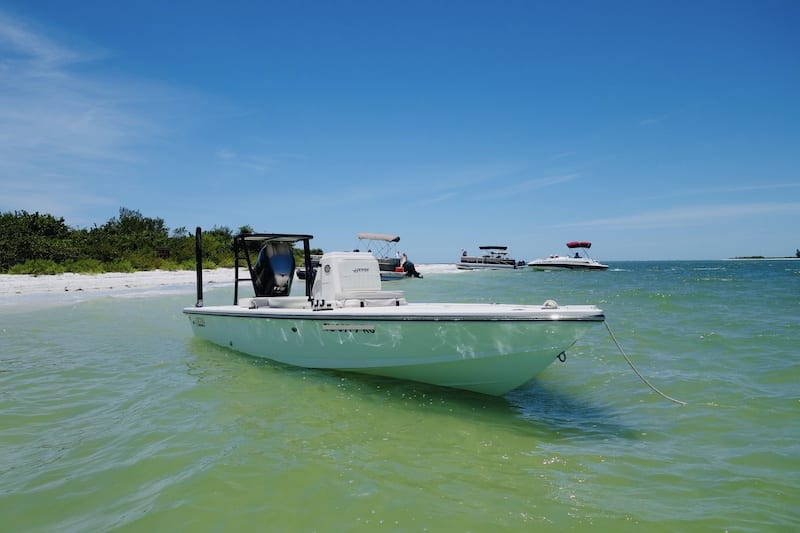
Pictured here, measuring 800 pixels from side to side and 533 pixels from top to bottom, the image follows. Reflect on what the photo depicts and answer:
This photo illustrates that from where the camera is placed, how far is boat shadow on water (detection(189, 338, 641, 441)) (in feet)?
18.6

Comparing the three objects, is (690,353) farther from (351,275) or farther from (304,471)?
(304,471)

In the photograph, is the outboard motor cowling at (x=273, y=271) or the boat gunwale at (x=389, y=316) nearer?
the boat gunwale at (x=389, y=316)

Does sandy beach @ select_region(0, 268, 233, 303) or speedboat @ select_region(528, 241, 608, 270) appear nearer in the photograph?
sandy beach @ select_region(0, 268, 233, 303)

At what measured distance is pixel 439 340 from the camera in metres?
6.49

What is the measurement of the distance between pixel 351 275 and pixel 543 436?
14.3 ft

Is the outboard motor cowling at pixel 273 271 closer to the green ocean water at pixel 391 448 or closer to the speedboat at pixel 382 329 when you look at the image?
the speedboat at pixel 382 329

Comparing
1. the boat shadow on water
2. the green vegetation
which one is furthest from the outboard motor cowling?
the green vegetation

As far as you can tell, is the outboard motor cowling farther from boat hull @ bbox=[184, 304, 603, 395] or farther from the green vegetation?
the green vegetation

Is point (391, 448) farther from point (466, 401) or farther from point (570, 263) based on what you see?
point (570, 263)

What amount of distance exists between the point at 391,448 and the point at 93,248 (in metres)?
41.5

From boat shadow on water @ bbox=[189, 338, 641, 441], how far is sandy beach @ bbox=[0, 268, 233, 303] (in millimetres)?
20294

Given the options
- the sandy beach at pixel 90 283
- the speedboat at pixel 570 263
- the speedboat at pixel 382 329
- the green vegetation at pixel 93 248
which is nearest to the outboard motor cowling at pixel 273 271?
the speedboat at pixel 382 329

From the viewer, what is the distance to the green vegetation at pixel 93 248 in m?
33.3

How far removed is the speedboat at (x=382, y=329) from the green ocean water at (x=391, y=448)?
14.6 inches
